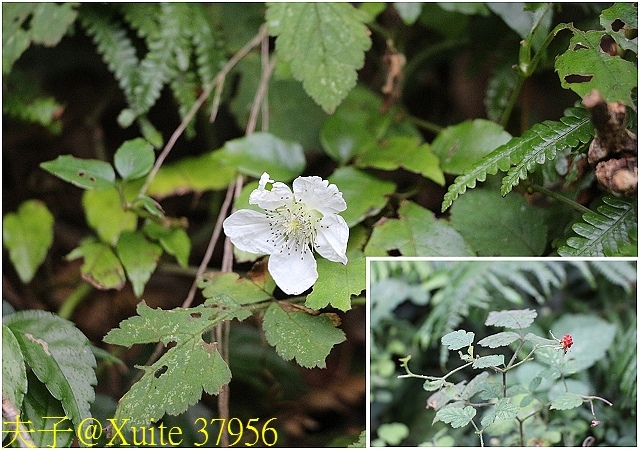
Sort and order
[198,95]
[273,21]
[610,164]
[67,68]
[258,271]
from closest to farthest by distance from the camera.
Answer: [610,164]
[258,271]
[273,21]
[198,95]
[67,68]

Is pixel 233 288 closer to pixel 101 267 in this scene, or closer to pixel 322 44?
pixel 101 267

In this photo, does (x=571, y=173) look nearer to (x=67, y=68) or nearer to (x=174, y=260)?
(x=174, y=260)

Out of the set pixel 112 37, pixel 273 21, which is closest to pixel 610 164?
pixel 273 21

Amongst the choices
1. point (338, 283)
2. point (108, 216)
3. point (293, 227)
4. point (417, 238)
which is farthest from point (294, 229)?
point (108, 216)

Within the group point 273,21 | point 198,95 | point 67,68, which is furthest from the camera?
point 67,68

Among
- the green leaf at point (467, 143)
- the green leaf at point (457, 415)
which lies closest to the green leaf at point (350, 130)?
the green leaf at point (467, 143)

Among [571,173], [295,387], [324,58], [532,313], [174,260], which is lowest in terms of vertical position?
[295,387]

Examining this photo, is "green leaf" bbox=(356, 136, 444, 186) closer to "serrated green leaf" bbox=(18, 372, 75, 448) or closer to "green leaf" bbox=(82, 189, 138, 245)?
"green leaf" bbox=(82, 189, 138, 245)
